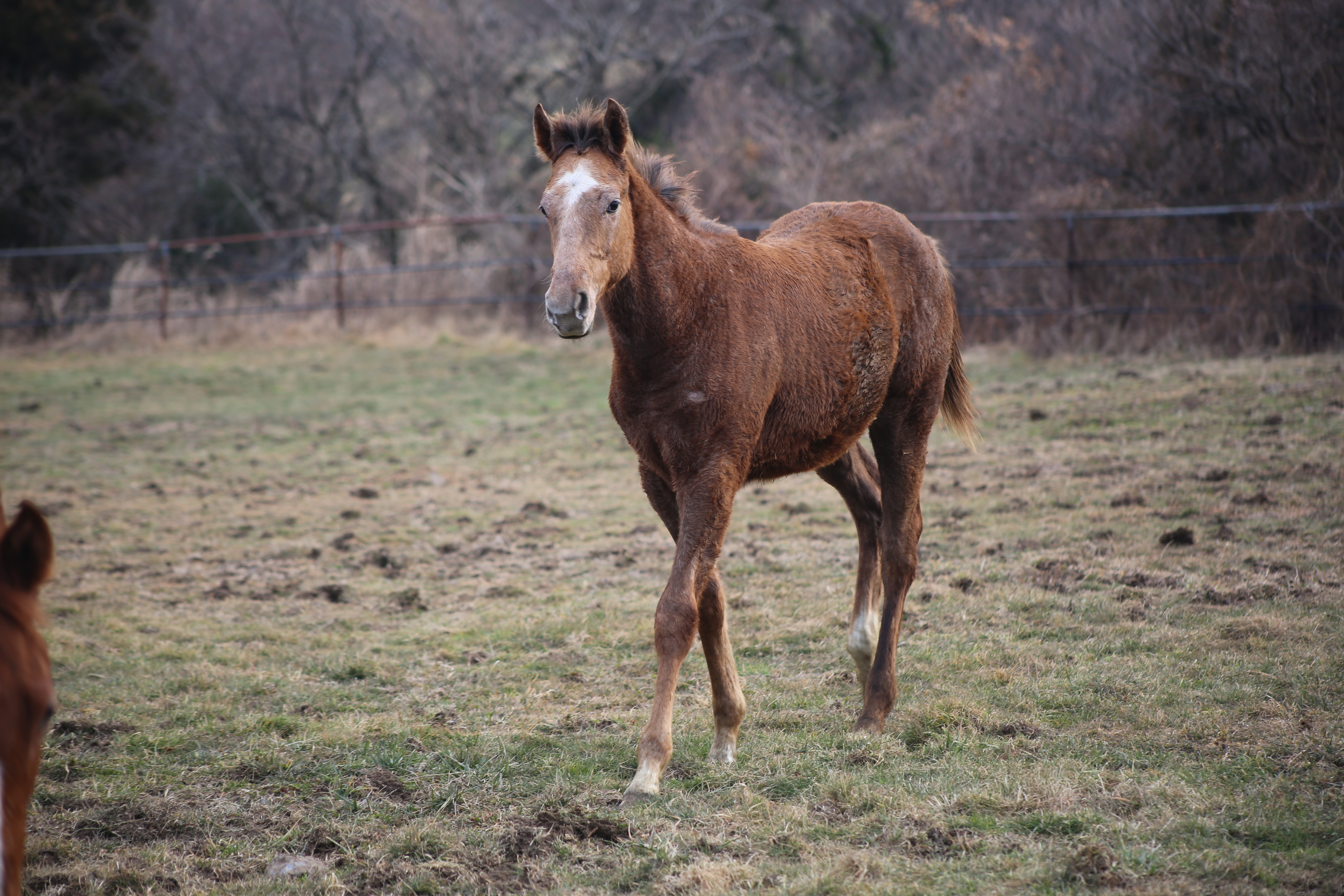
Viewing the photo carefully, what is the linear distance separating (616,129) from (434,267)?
1308 centimetres

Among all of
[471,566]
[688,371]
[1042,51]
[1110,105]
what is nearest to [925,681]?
[688,371]

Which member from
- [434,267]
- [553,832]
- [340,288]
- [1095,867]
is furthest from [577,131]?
[340,288]

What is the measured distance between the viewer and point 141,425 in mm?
11180

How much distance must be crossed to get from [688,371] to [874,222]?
4.99ft

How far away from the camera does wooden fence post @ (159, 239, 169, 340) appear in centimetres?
1603

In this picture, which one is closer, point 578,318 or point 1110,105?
point 578,318

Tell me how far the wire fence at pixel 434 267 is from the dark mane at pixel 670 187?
23.9 feet

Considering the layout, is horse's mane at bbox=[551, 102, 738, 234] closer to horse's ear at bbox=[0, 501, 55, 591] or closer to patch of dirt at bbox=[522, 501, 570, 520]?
horse's ear at bbox=[0, 501, 55, 591]

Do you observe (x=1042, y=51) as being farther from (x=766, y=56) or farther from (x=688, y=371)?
(x=688, y=371)

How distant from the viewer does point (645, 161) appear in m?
3.65

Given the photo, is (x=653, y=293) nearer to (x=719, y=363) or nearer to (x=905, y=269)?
(x=719, y=363)

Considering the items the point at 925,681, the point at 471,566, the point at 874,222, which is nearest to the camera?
the point at 925,681

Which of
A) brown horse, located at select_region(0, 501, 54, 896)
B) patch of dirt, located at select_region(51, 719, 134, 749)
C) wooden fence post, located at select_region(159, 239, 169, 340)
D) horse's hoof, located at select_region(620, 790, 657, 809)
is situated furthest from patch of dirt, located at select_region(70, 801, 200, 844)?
wooden fence post, located at select_region(159, 239, 169, 340)

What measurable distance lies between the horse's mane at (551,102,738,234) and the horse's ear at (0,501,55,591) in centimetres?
205
